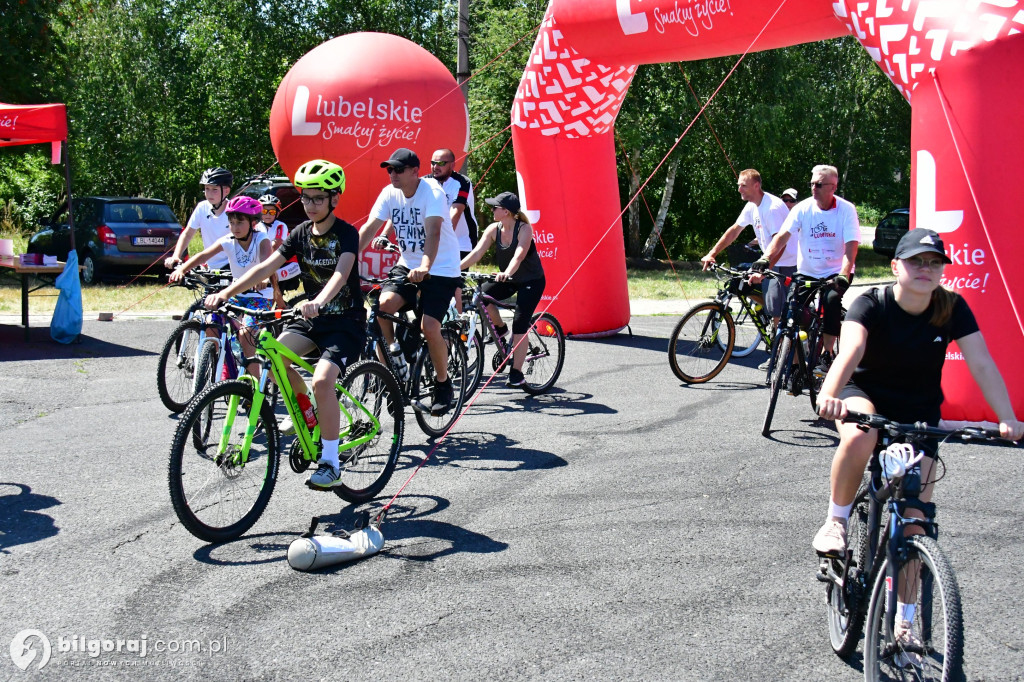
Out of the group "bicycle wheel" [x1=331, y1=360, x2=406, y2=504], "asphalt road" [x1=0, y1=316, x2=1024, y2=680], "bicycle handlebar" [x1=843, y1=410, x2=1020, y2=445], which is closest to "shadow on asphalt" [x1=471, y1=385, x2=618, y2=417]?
"asphalt road" [x1=0, y1=316, x2=1024, y2=680]

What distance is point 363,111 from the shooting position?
1379cm

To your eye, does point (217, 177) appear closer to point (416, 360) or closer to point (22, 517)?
point (416, 360)

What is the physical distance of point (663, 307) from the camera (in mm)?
17250

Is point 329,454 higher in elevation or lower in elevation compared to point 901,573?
lower

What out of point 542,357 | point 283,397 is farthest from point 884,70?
point 283,397

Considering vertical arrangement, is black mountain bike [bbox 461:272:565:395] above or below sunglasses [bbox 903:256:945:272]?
below

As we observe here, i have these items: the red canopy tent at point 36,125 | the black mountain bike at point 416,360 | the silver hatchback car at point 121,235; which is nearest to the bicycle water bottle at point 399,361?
the black mountain bike at point 416,360

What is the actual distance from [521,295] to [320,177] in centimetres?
407

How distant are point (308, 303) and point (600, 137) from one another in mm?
8173

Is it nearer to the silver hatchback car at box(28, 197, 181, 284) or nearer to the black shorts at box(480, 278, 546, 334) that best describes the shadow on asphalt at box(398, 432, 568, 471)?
the black shorts at box(480, 278, 546, 334)

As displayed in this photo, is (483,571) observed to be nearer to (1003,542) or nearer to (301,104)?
(1003,542)

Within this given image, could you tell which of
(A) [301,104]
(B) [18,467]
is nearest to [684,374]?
(B) [18,467]

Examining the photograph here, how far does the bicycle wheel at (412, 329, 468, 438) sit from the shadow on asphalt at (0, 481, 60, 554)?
262 cm

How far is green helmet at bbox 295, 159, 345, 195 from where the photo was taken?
228 inches
